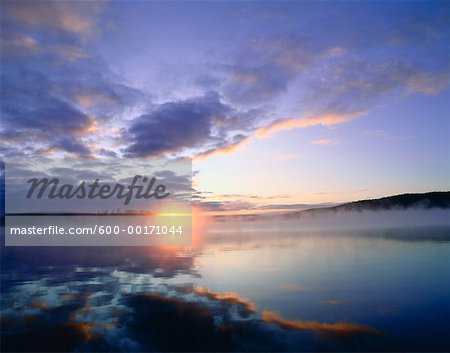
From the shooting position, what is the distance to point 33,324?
1297 centimetres

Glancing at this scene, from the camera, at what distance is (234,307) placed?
1462 cm

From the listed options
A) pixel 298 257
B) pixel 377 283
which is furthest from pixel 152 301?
pixel 298 257

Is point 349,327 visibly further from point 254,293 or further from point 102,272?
point 102,272

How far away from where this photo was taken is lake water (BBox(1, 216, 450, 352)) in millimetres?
11070

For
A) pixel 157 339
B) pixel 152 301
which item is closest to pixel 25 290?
pixel 152 301

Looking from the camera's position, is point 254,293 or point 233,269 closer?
point 254,293

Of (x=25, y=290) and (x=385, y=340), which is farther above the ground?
(x=25, y=290)

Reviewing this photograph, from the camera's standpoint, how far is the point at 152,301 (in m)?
15.9

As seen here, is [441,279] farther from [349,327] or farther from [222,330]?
[222,330]

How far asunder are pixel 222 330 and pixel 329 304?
5637 mm

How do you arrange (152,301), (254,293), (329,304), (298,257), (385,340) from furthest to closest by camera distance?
(298,257) → (254,293) → (152,301) → (329,304) → (385,340)

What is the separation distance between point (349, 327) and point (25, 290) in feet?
56.6

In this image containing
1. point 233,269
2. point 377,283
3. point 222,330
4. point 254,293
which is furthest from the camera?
point 233,269

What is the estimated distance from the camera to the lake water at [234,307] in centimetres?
1107
